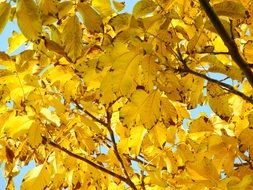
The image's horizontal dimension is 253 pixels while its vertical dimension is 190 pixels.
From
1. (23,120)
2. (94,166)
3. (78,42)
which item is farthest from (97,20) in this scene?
(94,166)

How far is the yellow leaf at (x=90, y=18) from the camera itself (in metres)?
1.11

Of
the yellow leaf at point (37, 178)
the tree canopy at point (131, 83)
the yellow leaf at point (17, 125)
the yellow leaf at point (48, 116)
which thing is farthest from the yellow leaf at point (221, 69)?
the yellow leaf at point (37, 178)

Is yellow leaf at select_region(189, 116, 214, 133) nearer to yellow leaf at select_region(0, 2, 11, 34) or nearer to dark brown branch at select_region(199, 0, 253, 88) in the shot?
dark brown branch at select_region(199, 0, 253, 88)

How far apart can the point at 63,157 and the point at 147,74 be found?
921 mm

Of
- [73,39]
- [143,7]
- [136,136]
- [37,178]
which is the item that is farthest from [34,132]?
[143,7]

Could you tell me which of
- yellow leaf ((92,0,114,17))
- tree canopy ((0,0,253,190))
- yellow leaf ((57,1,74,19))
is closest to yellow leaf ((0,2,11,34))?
tree canopy ((0,0,253,190))

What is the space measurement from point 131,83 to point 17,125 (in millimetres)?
510

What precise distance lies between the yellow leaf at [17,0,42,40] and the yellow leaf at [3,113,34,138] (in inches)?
19.0

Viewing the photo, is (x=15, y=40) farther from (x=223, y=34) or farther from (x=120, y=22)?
(x=223, y=34)

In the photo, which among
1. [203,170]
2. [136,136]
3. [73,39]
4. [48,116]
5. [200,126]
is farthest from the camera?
[200,126]

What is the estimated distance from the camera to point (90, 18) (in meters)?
1.12

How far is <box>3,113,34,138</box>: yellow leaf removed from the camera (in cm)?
142

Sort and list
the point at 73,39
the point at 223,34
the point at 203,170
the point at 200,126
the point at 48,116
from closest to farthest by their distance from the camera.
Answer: the point at 223,34 → the point at 73,39 → the point at 203,170 → the point at 48,116 → the point at 200,126

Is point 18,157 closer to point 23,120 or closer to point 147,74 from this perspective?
point 23,120
